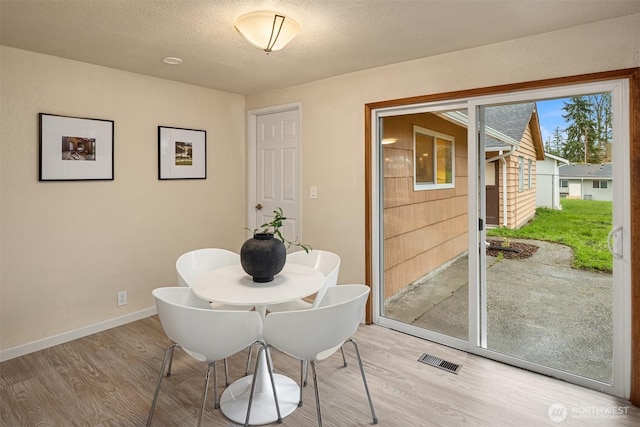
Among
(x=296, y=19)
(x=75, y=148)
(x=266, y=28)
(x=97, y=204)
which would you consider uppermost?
(x=296, y=19)

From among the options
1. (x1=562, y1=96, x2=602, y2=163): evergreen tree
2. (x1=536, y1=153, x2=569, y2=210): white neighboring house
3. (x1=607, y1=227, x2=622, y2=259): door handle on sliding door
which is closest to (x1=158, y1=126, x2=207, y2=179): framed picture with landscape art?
(x1=536, y1=153, x2=569, y2=210): white neighboring house

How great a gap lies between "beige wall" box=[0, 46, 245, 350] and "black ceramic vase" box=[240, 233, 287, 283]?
1863 mm

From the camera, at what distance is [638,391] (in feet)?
7.32

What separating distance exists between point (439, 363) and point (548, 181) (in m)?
1.54

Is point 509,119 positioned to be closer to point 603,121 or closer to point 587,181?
point 603,121

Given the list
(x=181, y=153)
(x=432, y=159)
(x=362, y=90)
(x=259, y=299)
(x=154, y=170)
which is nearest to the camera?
(x=259, y=299)

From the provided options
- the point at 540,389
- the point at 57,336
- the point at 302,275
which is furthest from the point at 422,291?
the point at 57,336

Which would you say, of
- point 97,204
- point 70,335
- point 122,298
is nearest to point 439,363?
point 122,298

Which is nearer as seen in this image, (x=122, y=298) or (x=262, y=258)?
(x=262, y=258)

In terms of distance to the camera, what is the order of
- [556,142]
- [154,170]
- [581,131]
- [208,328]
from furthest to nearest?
1. [154,170]
2. [556,142]
3. [581,131]
4. [208,328]

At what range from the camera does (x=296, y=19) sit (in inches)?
90.6

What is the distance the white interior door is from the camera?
4074mm

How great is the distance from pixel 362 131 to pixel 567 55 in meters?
1.61

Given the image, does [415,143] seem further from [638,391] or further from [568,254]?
[638,391]
